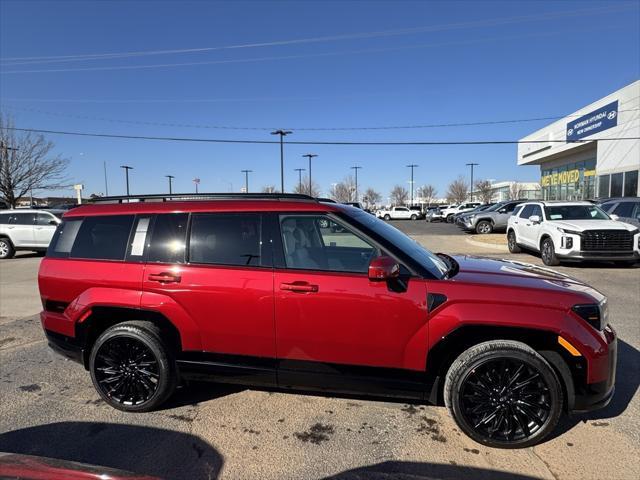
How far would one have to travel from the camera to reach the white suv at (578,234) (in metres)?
10.2

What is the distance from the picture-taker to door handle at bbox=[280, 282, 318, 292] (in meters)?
3.23

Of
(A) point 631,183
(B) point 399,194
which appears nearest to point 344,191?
(B) point 399,194

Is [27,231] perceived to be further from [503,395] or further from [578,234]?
[578,234]

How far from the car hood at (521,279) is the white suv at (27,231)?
1587cm

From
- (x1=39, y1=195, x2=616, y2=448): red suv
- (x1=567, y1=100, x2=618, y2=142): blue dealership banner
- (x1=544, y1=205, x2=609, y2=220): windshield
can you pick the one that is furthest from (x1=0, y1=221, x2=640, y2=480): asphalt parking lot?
(x1=567, y1=100, x2=618, y2=142): blue dealership banner

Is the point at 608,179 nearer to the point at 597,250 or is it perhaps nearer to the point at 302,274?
the point at 597,250

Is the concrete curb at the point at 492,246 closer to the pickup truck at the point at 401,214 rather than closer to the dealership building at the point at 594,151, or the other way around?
the dealership building at the point at 594,151

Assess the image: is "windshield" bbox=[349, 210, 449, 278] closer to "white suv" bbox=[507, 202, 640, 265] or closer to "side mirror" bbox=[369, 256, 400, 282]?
"side mirror" bbox=[369, 256, 400, 282]

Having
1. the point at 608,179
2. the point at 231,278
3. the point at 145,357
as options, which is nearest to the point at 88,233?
the point at 145,357

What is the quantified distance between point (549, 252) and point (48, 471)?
38.3 feet

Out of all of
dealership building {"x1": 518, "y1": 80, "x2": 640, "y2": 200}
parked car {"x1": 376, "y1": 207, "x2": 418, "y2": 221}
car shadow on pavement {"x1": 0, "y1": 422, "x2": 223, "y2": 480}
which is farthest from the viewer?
parked car {"x1": 376, "y1": 207, "x2": 418, "y2": 221}

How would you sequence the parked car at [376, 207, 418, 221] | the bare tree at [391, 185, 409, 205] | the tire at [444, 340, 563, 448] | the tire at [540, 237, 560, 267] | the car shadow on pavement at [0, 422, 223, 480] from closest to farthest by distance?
the car shadow on pavement at [0, 422, 223, 480]
the tire at [444, 340, 563, 448]
the tire at [540, 237, 560, 267]
the parked car at [376, 207, 418, 221]
the bare tree at [391, 185, 409, 205]

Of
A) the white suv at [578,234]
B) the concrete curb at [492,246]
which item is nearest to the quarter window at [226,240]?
the white suv at [578,234]

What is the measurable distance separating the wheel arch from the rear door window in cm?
271
